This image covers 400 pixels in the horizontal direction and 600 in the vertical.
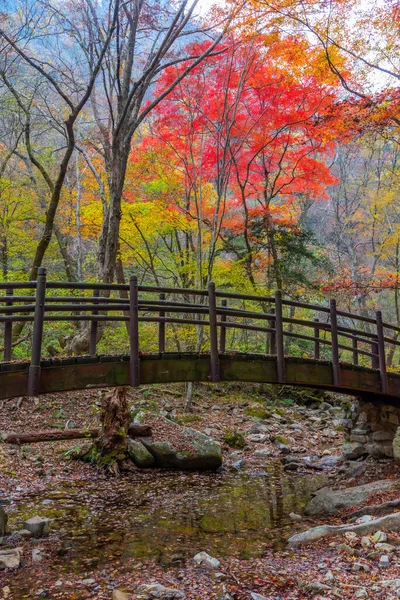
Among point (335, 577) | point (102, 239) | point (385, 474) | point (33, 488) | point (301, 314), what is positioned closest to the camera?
point (335, 577)

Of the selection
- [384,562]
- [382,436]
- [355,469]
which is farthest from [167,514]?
[382,436]

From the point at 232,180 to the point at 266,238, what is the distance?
2.95 meters

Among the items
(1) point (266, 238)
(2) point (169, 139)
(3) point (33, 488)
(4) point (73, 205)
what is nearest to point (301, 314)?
(1) point (266, 238)

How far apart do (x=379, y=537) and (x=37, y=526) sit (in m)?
4.77

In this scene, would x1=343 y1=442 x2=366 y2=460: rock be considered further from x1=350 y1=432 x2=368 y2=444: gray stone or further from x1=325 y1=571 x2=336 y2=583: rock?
x1=325 y1=571 x2=336 y2=583: rock

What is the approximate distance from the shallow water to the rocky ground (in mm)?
45

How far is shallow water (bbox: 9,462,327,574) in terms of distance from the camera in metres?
6.16

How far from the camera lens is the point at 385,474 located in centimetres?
1006

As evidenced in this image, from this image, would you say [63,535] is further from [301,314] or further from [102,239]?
[301,314]

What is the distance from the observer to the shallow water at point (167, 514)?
20.2ft

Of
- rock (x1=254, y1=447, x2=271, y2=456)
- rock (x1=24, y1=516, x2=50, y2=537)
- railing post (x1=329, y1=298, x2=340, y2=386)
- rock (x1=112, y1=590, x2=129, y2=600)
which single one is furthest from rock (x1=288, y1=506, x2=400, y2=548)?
rock (x1=254, y1=447, x2=271, y2=456)

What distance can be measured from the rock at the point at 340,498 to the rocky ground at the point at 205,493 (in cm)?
4

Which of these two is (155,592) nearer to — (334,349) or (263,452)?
(334,349)

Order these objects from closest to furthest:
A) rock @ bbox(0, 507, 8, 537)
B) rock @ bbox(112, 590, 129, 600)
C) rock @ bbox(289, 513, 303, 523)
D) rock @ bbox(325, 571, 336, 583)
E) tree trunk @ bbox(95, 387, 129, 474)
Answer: rock @ bbox(112, 590, 129, 600) → rock @ bbox(325, 571, 336, 583) → rock @ bbox(0, 507, 8, 537) → rock @ bbox(289, 513, 303, 523) → tree trunk @ bbox(95, 387, 129, 474)
